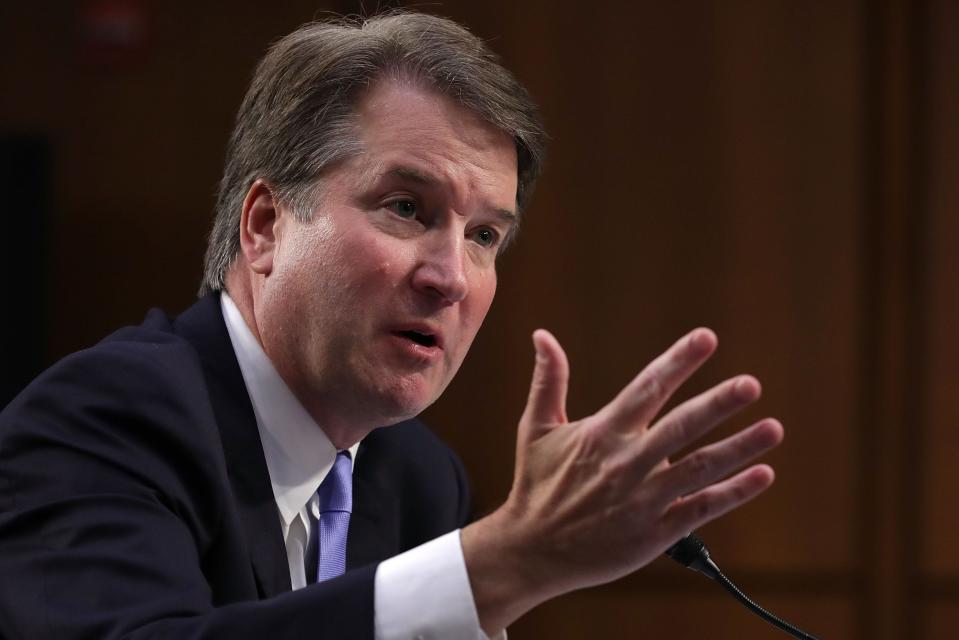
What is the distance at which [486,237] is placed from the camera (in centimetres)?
157

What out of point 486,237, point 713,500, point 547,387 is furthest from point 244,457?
point 713,500

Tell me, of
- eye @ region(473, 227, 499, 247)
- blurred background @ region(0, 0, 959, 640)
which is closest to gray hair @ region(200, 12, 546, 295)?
eye @ region(473, 227, 499, 247)

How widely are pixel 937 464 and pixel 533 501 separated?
2336mm

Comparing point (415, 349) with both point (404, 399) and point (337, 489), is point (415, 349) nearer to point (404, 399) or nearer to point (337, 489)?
point (404, 399)

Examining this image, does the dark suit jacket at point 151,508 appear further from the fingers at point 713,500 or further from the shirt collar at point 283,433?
the fingers at point 713,500

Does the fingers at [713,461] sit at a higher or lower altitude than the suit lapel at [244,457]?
higher

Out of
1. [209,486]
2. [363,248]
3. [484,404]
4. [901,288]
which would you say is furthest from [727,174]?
[209,486]

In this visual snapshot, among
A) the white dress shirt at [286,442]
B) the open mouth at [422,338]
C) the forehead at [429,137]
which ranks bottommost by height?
the white dress shirt at [286,442]

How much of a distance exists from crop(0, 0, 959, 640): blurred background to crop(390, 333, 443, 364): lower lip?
170 centimetres

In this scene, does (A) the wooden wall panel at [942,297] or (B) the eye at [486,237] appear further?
(A) the wooden wall panel at [942,297]

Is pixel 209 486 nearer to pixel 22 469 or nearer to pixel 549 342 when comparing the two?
pixel 22 469

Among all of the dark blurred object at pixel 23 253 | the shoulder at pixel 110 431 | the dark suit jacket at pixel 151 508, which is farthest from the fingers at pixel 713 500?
the dark blurred object at pixel 23 253

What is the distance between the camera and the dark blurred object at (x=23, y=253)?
9.79ft

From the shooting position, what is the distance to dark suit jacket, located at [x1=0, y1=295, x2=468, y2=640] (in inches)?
40.6
